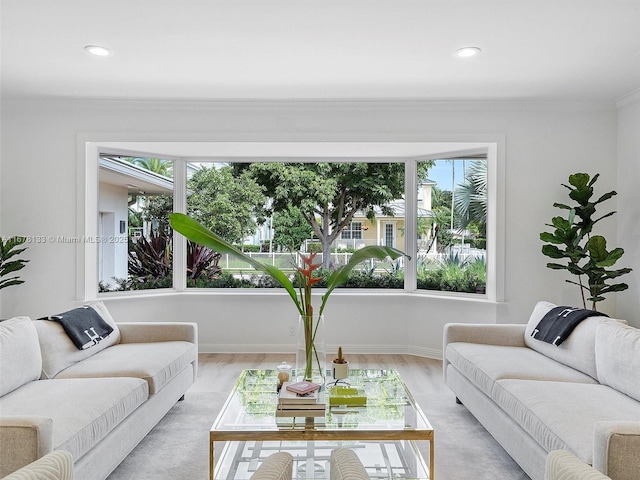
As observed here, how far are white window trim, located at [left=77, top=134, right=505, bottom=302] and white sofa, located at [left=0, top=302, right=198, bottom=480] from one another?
146 centimetres

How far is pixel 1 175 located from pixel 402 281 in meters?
4.31

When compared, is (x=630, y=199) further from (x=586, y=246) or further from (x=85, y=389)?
(x=85, y=389)

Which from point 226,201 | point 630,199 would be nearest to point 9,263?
point 226,201

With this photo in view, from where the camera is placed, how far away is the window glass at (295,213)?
19.2 ft

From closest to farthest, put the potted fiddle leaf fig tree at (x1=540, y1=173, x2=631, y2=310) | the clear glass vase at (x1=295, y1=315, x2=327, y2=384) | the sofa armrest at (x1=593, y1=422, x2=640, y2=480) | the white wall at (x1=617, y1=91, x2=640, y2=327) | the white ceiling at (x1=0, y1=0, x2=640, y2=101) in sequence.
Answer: the sofa armrest at (x1=593, y1=422, x2=640, y2=480)
the clear glass vase at (x1=295, y1=315, x2=327, y2=384)
the white ceiling at (x1=0, y1=0, x2=640, y2=101)
the potted fiddle leaf fig tree at (x1=540, y1=173, x2=631, y2=310)
the white wall at (x1=617, y1=91, x2=640, y2=327)

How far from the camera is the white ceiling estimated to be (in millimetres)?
2992

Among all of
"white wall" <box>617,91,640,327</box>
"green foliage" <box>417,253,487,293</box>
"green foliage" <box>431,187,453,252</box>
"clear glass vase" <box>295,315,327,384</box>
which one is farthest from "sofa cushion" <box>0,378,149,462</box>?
"white wall" <box>617,91,640,327</box>

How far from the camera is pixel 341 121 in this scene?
4988 millimetres

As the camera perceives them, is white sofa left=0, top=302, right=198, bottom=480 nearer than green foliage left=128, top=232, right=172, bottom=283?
Yes

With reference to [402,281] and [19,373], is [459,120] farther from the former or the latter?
[19,373]

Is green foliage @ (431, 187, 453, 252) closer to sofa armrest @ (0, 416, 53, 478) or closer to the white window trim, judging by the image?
the white window trim

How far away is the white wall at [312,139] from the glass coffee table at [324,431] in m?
2.52

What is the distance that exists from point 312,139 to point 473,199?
185cm

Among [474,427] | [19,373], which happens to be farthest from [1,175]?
[474,427]
